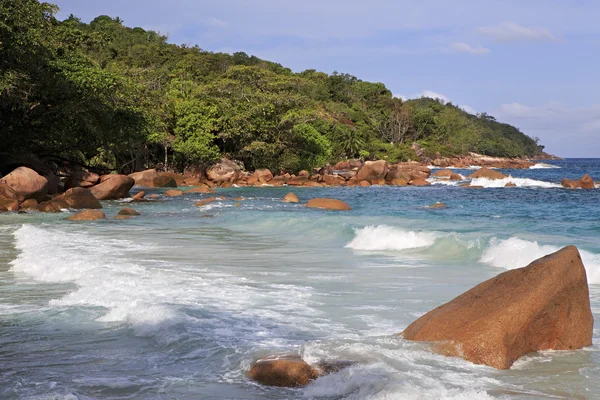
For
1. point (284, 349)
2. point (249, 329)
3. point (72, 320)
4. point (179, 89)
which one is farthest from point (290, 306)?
point (179, 89)

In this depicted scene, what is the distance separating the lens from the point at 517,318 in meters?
5.74

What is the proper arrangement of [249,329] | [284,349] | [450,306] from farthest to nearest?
1. [249,329]
2. [450,306]
3. [284,349]

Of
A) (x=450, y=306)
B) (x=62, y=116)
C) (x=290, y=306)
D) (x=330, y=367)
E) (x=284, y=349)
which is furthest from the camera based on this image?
(x=62, y=116)

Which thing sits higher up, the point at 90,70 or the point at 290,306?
the point at 90,70

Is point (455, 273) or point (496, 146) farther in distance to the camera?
point (496, 146)

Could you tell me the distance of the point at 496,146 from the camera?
13112cm

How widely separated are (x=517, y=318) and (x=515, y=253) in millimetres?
7346

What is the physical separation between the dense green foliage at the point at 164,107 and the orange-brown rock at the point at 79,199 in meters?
3.08

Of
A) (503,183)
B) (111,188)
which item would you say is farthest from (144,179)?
(503,183)

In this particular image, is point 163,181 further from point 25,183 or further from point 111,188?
point 25,183

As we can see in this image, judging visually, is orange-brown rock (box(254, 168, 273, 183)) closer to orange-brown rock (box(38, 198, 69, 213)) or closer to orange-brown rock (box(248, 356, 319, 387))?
orange-brown rock (box(38, 198, 69, 213))

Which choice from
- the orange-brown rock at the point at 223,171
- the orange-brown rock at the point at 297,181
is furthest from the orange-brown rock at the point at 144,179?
the orange-brown rock at the point at 297,181

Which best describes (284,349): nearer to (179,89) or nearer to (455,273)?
(455,273)

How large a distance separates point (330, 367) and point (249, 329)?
1.69 meters
